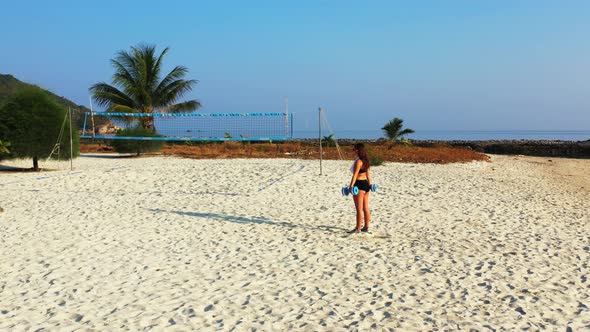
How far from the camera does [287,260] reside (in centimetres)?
545

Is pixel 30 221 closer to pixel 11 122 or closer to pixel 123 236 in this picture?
pixel 123 236

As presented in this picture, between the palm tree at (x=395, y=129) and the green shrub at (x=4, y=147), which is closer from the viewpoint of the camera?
the green shrub at (x=4, y=147)

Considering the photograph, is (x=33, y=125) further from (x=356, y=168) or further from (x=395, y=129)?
(x=395, y=129)

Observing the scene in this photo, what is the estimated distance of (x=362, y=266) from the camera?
5.21 m

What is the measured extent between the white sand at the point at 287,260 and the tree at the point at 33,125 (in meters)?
3.57

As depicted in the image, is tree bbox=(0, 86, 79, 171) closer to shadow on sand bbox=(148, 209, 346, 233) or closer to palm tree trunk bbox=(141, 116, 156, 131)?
shadow on sand bbox=(148, 209, 346, 233)

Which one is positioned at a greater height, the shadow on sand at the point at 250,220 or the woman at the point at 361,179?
the woman at the point at 361,179

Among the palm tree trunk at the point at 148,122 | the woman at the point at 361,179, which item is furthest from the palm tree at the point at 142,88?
the woman at the point at 361,179

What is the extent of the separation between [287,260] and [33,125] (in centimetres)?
1142

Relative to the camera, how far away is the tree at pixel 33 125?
13570 mm

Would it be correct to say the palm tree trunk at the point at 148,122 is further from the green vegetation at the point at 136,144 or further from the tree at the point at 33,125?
the tree at the point at 33,125

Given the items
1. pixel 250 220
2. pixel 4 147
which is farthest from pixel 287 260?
pixel 4 147

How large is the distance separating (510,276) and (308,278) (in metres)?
2.07

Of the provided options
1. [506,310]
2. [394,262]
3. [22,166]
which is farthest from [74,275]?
[22,166]
